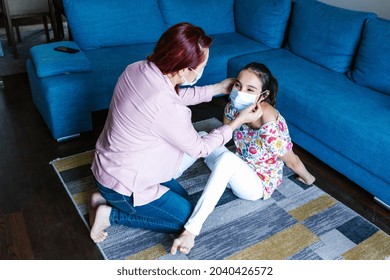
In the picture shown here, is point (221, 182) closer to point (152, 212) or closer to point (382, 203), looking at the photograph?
point (152, 212)

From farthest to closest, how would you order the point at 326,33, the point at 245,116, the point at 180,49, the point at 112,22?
1. the point at 112,22
2. the point at 326,33
3. the point at 245,116
4. the point at 180,49

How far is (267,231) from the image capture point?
1.85 meters

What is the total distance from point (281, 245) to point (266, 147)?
0.48m

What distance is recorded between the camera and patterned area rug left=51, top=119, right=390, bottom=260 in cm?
172

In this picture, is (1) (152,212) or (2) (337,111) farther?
(2) (337,111)

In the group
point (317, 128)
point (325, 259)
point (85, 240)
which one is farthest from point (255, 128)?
point (85, 240)

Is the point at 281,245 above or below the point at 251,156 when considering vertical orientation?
below

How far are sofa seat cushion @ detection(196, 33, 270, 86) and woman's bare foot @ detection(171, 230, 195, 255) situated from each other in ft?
5.19

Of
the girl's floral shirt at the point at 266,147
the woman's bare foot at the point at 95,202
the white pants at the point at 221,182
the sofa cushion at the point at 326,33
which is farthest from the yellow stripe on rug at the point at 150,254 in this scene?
the sofa cushion at the point at 326,33

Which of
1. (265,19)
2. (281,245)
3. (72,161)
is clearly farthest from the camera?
(265,19)

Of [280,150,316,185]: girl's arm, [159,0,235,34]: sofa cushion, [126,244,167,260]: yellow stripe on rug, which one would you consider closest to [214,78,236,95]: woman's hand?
[280,150,316,185]: girl's arm

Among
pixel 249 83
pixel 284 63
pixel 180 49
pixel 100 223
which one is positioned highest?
pixel 180 49

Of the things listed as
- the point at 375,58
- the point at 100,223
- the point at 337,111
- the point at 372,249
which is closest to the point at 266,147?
the point at 337,111

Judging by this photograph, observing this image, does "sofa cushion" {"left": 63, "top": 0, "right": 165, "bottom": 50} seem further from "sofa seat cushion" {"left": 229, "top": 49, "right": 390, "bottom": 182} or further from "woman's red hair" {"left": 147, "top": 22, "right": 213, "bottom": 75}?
"woman's red hair" {"left": 147, "top": 22, "right": 213, "bottom": 75}
